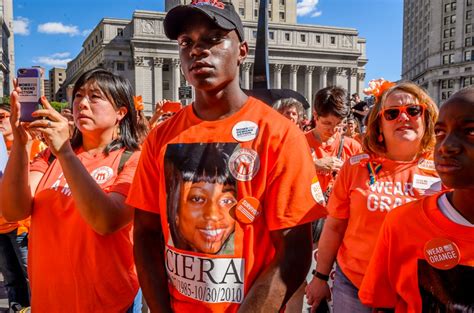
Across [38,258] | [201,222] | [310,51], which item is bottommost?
[38,258]

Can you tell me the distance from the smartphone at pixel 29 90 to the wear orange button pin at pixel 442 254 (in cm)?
177

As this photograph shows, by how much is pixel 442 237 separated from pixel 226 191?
80 cm

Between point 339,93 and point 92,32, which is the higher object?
point 92,32

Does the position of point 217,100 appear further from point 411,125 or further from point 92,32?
point 92,32

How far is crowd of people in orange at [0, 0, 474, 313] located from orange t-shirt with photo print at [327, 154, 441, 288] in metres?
0.02

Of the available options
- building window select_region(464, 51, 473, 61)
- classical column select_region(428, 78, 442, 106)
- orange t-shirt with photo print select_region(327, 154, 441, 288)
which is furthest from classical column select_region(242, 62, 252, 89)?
orange t-shirt with photo print select_region(327, 154, 441, 288)

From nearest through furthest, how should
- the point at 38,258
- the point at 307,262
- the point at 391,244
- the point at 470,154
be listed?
the point at 470,154 → the point at 307,262 → the point at 391,244 → the point at 38,258

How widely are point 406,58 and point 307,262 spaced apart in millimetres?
107081

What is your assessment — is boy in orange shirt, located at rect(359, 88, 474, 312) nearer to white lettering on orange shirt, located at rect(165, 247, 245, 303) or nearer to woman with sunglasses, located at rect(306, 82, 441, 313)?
white lettering on orange shirt, located at rect(165, 247, 245, 303)

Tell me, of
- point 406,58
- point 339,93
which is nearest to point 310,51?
point 406,58

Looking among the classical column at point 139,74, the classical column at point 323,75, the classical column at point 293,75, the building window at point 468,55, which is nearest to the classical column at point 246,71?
the classical column at point 293,75

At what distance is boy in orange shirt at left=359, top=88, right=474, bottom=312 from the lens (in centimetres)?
141

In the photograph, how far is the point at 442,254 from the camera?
58.4 inches

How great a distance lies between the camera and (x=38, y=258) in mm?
2107
